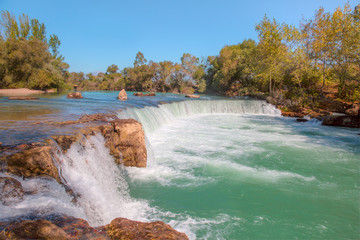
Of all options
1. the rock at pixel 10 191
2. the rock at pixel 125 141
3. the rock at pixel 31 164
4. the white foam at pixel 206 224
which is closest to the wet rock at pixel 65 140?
the rock at pixel 31 164

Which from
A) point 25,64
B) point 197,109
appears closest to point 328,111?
point 197,109

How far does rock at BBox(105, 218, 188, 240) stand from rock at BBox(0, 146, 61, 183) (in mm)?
1507

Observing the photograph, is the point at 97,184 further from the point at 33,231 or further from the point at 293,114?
the point at 293,114

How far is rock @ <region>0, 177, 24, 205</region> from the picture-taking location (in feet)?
8.16

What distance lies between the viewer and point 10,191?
8.44 ft

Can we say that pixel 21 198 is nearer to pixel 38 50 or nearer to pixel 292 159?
pixel 292 159

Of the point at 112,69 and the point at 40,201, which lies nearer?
the point at 40,201

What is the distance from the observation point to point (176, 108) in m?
16.0

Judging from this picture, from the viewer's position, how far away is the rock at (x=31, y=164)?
2.99 meters

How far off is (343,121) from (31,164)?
16.5 m

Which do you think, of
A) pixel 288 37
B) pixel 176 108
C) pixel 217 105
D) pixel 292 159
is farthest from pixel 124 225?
pixel 288 37

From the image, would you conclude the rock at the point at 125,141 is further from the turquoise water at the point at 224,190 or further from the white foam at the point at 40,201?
the white foam at the point at 40,201

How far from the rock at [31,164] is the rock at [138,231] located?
151 centimetres

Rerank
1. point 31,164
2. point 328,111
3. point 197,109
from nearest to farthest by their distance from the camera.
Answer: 1. point 31,164
2. point 328,111
3. point 197,109
